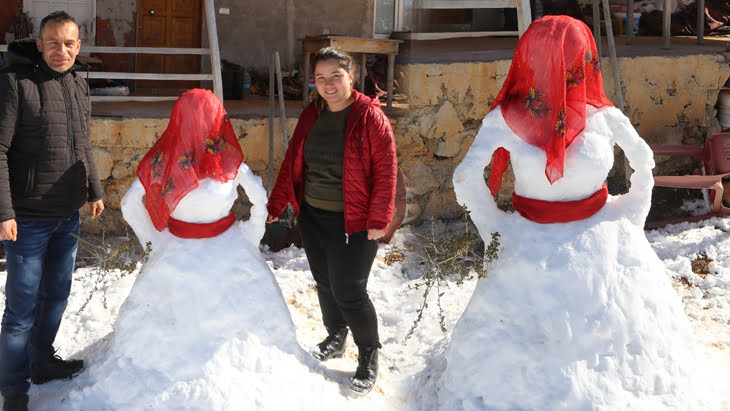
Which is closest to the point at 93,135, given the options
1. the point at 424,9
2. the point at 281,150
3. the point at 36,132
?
the point at 281,150

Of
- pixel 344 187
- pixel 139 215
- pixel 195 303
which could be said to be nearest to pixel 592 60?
pixel 344 187

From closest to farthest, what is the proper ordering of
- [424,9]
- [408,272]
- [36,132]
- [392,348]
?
[36,132] < [392,348] < [408,272] < [424,9]

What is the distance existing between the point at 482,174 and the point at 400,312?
5.97 ft

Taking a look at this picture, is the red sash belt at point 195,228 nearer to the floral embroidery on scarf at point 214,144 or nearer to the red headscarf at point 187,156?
the red headscarf at point 187,156

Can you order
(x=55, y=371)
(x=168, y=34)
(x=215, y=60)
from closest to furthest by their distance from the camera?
(x=55, y=371), (x=215, y=60), (x=168, y=34)

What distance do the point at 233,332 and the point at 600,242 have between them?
5.20 ft

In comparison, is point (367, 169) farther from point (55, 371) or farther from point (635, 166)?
point (55, 371)

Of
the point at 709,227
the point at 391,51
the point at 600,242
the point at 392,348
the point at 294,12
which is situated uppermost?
the point at 294,12

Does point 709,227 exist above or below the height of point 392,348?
above

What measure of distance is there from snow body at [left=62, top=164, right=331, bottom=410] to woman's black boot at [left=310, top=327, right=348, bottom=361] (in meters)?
0.48

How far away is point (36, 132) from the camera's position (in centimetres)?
287

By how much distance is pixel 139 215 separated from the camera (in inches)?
121

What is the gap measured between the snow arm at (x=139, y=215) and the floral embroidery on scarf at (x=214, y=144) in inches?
14.3

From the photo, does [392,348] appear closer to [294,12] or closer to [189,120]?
[189,120]
